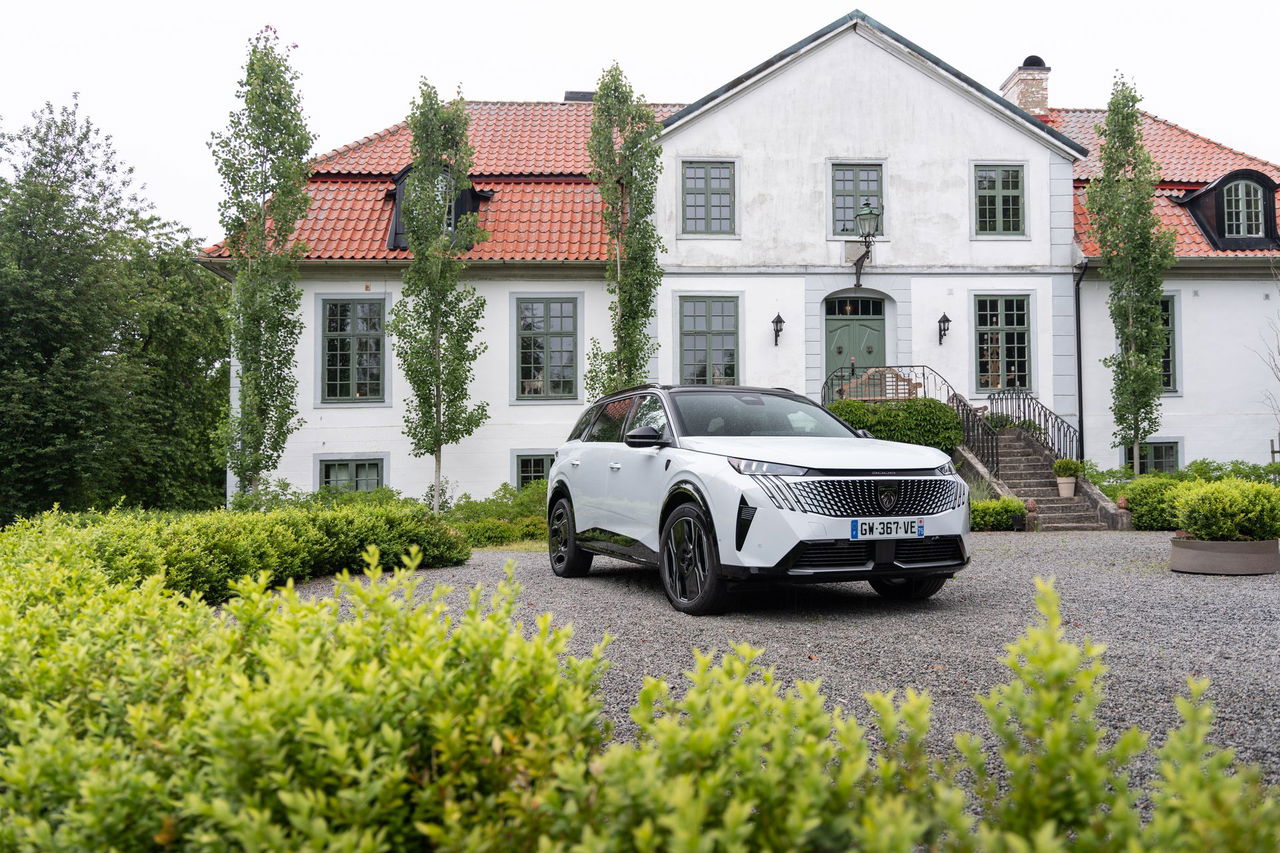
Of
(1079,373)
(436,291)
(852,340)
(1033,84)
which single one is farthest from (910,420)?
(1033,84)

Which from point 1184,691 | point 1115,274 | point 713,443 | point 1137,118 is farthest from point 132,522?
point 1137,118

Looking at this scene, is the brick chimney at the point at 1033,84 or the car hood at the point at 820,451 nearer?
the car hood at the point at 820,451

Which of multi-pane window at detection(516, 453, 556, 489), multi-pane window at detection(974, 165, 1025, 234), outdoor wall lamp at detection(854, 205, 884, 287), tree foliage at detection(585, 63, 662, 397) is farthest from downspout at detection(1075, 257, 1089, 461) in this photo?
multi-pane window at detection(516, 453, 556, 489)

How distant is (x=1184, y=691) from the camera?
4.46 m

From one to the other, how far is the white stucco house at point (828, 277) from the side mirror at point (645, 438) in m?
11.4

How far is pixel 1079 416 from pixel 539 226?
484 inches

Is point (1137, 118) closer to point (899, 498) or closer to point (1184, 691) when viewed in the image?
point (899, 498)

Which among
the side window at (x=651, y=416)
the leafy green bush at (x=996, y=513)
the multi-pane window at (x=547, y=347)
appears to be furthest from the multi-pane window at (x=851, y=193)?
the side window at (x=651, y=416)

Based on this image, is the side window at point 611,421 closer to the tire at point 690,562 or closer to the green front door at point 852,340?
the tire at point 690,562

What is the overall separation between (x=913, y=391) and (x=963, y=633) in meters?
13.0

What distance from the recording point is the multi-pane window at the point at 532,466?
60.6ft

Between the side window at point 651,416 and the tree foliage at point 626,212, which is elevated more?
the tree foliage at point 626,212

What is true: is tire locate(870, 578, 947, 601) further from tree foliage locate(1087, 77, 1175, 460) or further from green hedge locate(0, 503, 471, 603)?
tree foliage locate(1087, 77, 1175, 460)

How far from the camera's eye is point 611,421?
8625 millimetres
